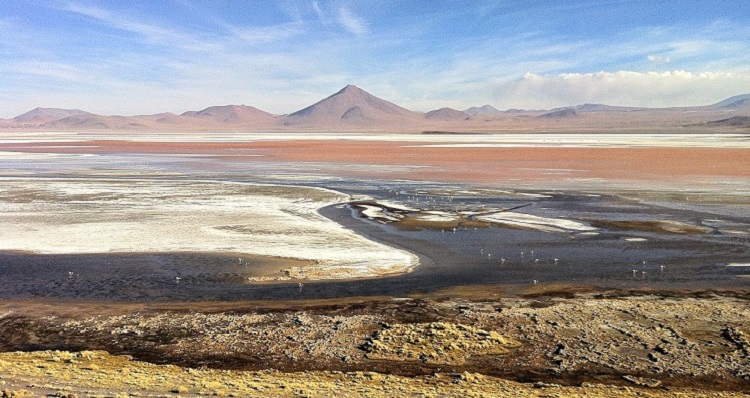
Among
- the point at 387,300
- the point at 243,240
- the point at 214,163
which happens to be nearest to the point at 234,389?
the point at 387,300

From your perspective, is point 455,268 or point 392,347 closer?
point 392,347

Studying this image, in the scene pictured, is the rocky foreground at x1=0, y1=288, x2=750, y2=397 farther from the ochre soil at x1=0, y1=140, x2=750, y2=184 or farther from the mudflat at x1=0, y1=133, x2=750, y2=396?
the ochre soil at x1=0, y1=140, x2=750, y2=184

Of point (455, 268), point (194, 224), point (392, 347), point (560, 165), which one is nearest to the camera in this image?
point (392, 347)

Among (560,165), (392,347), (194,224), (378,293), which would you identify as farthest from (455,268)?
(560,165)

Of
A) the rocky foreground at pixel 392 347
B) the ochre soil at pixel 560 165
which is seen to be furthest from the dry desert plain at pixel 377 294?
the ochre soil at pixel 560 165

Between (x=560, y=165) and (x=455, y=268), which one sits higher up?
(x=560, y=165)

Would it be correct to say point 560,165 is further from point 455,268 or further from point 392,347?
point 392,347
